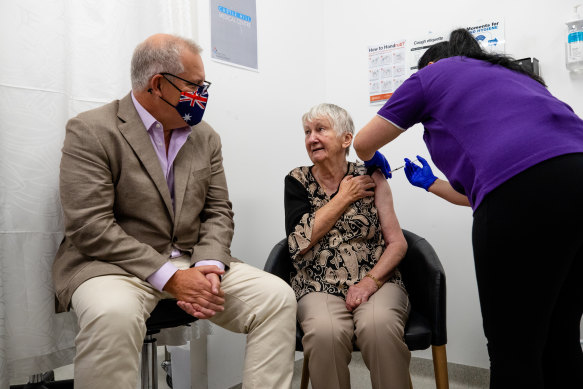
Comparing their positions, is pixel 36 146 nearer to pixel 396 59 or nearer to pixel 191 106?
pixel 191 106

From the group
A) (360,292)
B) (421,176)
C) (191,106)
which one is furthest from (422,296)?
(191,106)

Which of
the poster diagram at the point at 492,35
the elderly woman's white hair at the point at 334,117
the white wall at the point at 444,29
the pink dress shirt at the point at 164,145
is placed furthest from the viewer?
the poster diagram at the point at 492,35

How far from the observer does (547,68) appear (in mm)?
2117

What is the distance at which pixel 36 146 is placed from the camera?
147 cm

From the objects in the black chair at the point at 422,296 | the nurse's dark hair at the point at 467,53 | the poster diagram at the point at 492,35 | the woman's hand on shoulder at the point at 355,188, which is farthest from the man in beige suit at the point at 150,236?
the poster diagram at the point at 492,35

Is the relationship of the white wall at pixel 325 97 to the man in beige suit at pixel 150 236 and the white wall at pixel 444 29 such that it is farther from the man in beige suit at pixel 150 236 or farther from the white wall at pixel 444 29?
the man in beige suit at pixel 150 236

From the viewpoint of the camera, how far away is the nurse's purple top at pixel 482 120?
3.44 feet

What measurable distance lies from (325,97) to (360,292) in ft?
4.84

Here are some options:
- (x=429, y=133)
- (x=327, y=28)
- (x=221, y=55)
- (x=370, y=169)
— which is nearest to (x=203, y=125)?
(x=221, y=55)

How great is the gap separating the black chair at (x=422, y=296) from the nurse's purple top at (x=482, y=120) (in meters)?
0.52

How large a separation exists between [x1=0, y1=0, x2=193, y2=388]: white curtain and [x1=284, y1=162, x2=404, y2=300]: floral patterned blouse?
2.65ft

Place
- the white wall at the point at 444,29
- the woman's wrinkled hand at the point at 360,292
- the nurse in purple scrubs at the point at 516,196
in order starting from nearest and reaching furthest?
the nurse in purple scrubs at the point at 516,196 < the woman's wrinkled hand at the point at 360,292 < the white wall at the point at 444,29

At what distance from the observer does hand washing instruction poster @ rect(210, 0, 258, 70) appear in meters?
2.12

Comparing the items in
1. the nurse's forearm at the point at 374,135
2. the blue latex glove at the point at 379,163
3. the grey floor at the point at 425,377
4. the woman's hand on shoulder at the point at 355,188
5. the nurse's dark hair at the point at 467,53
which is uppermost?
the nurse's dark hair at the point at 467,53
